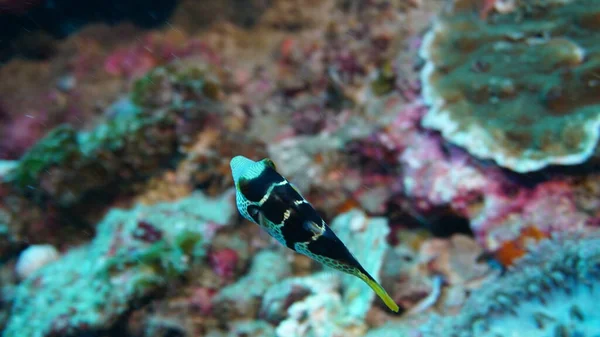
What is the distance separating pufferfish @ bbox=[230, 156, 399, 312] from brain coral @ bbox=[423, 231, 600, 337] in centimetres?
111

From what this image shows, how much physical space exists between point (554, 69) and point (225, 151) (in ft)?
12.0

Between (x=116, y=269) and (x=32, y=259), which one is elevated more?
(x=116, y=269)

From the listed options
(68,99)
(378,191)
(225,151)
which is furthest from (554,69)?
(68,99)

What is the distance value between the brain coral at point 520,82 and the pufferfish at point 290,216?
2.09 meters

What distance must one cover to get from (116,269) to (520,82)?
4.21 m

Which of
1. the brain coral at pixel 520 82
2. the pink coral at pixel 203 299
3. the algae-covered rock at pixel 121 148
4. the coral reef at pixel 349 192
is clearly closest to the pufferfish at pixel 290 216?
the coral reef at pixel 349 192

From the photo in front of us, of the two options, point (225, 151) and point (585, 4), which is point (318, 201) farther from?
point (585, 4)

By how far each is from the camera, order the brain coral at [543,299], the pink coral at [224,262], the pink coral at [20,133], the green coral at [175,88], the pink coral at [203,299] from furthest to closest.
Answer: the pink coral at [20,133], the green coral at [175,88], the pink coral at [224,262], the pink coral at [203,299], the brain coral at [543,299]

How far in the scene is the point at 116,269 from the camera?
12.8ft

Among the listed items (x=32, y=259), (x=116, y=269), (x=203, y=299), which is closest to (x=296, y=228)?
(x=203, y=299)

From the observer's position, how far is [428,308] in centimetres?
320

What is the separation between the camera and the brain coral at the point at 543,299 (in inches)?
89.8

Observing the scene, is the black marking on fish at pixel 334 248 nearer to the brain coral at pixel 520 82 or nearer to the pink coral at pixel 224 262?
the brain coral at pixel 520 82

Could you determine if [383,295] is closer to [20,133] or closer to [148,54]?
[148,54]
